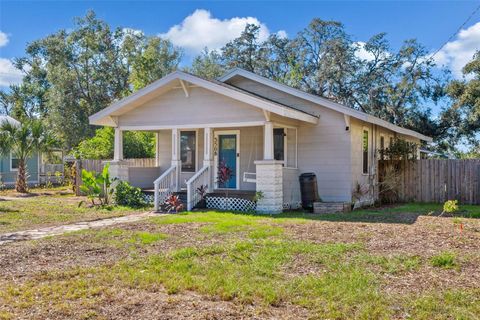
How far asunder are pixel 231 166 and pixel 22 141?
1080cm

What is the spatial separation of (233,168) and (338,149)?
3.64m

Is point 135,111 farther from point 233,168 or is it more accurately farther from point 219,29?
point 219,29

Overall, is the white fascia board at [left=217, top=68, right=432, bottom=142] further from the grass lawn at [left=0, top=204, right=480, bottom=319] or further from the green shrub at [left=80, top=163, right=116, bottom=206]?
the green shrub at [left=80, top=163, right=116, bottom=206]

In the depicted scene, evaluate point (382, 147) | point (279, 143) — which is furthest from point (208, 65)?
point (279, 143)

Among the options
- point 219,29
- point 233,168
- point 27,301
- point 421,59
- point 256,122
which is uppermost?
point 219,29

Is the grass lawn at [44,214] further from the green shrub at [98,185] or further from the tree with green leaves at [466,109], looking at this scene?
the tree with green leaves at [466,109]

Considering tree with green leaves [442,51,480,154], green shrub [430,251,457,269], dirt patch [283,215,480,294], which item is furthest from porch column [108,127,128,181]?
tree with green leaves [442,51,480,154]

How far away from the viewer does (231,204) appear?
13070mm

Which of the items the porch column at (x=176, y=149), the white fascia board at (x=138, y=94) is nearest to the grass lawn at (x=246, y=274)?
the porch column at (x=176, y=149)

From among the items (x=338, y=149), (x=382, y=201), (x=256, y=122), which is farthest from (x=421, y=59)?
(x=256, y=122)

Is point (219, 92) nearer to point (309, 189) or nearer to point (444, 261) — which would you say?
→ point (309, 189)

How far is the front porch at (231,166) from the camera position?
12.2 m

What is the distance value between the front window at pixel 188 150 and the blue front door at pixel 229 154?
1.03m

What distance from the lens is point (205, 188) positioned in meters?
13.5
